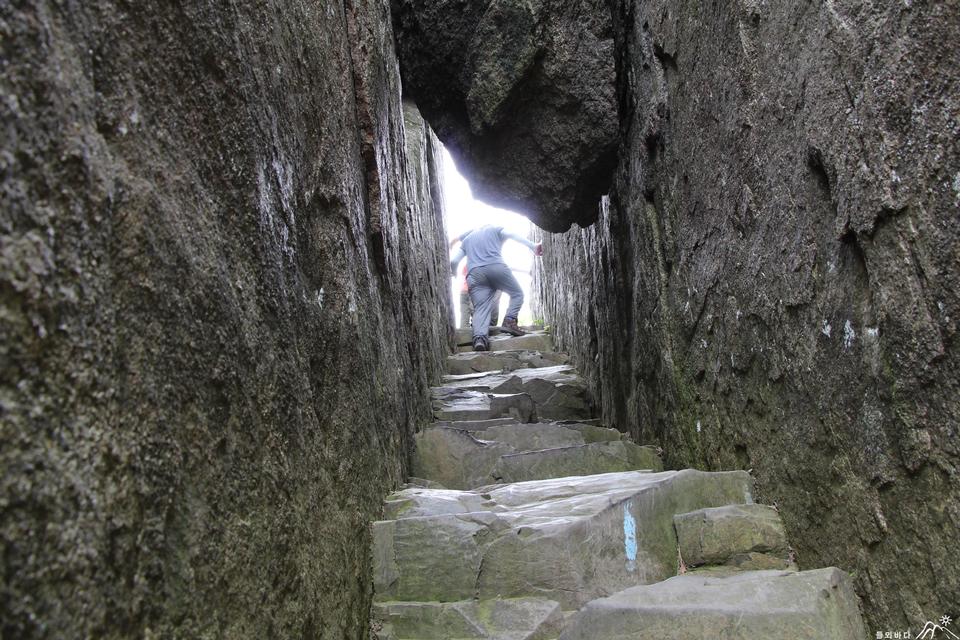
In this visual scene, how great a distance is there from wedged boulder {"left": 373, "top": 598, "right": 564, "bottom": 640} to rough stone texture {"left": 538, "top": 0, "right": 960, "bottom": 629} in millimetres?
694

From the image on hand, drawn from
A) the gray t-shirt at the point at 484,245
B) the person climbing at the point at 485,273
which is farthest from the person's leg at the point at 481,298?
the gray t-shirt at the point at 484,245

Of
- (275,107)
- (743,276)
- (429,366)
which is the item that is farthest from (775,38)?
(429,366)

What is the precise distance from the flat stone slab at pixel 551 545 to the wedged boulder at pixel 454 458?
926 mm

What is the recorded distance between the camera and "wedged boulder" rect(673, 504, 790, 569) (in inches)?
76.6

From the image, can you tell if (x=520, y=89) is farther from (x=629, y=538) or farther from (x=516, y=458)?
(x=629, y=538)

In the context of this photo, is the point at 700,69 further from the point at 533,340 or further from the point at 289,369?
the point at 533,340

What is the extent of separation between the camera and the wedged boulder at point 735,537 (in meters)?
1.95

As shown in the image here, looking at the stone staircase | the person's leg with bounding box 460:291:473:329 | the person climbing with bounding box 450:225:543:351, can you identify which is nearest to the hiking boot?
the person climbing with bounding box 450:225:543:351

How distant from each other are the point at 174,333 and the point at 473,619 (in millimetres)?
1262

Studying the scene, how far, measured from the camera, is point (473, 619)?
6.15ft

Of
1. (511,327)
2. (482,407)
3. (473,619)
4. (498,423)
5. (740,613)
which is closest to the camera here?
(740,613)

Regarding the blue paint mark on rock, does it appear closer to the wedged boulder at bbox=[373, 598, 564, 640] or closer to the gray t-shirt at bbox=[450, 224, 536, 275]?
the wedged boulder at bbox=[373, 598, 564, 640]

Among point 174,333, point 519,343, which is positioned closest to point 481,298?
point 519,343

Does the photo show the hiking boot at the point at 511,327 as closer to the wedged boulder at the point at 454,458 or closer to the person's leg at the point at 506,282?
the person's leg at the point at 506,282
